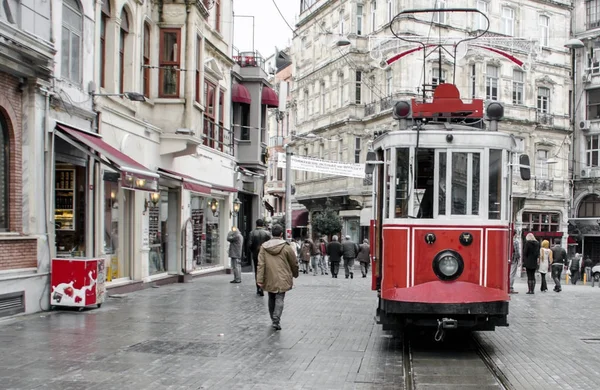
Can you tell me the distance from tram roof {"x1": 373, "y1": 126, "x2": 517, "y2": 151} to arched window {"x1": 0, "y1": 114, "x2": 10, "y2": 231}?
22.3 feet

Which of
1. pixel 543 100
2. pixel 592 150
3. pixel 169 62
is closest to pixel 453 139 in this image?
Answer: pixel 169 62

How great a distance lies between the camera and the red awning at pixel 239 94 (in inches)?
1133

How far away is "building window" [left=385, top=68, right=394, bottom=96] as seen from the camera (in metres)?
44.2

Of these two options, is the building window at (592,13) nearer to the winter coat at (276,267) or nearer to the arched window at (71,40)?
the arched window at (71,40)

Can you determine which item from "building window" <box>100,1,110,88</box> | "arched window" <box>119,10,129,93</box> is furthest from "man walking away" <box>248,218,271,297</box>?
"building window" <box>100,1,110,88</box>

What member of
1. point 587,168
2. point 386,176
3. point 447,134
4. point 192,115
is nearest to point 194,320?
point 386,176

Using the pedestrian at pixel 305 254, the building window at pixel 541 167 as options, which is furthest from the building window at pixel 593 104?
the pedestrian at pixel 305 254

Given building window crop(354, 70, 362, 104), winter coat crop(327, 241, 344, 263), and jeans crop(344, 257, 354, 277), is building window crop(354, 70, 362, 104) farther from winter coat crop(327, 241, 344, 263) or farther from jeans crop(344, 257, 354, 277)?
winter coat crop(327, 241, 344, 263)

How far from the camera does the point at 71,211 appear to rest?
1527cm

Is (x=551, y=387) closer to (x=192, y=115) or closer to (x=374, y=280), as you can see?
(x=374, y=280)

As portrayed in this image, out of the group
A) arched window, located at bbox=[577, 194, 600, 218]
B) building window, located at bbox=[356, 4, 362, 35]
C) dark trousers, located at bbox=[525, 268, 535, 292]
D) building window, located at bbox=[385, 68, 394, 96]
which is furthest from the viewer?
arched window, located at bbox=[577, 194, 600, 218]

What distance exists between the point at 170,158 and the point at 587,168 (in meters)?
34.9

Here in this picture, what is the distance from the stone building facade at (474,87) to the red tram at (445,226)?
33358 mm

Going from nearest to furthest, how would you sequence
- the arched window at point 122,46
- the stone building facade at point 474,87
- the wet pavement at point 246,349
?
the wet pavement at point 246,349 < the arched window at point 122,46 < the stone building facade at point 474,87
